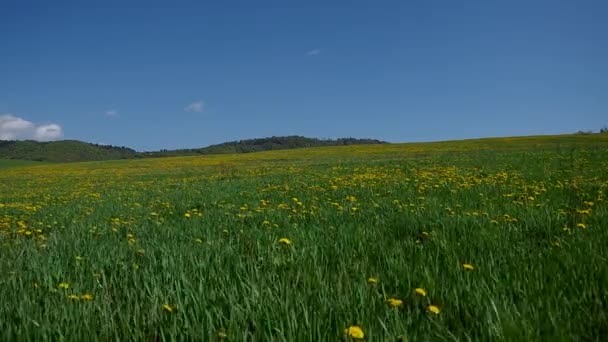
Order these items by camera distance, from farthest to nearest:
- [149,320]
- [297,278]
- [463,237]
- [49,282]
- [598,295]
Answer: [463,237]
[49,282]
[297,278]
[598,295]
[149,320]

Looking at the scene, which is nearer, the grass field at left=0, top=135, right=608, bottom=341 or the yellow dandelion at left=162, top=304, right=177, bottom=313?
the grass field at left=0, top=135, right=608, bottom=341

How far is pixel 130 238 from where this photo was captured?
492cm

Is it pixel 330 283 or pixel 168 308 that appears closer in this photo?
pixel 168 308

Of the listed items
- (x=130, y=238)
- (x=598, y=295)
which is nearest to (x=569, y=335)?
(x=598, y=295)

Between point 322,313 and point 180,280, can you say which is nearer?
point 322,313

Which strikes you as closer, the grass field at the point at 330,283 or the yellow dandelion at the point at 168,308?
the grass field at the point at 330,283

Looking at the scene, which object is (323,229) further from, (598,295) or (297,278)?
(598,295)

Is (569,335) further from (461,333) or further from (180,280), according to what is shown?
(180,280)

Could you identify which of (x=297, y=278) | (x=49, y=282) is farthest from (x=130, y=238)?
(x=297, y=278)

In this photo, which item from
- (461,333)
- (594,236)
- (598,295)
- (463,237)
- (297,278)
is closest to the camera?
(461,333)

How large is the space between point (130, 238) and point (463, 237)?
3.65 meters

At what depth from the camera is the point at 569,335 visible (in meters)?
1.81

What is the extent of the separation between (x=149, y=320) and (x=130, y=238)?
297cm

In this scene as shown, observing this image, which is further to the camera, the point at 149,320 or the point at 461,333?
the point at 149,320
